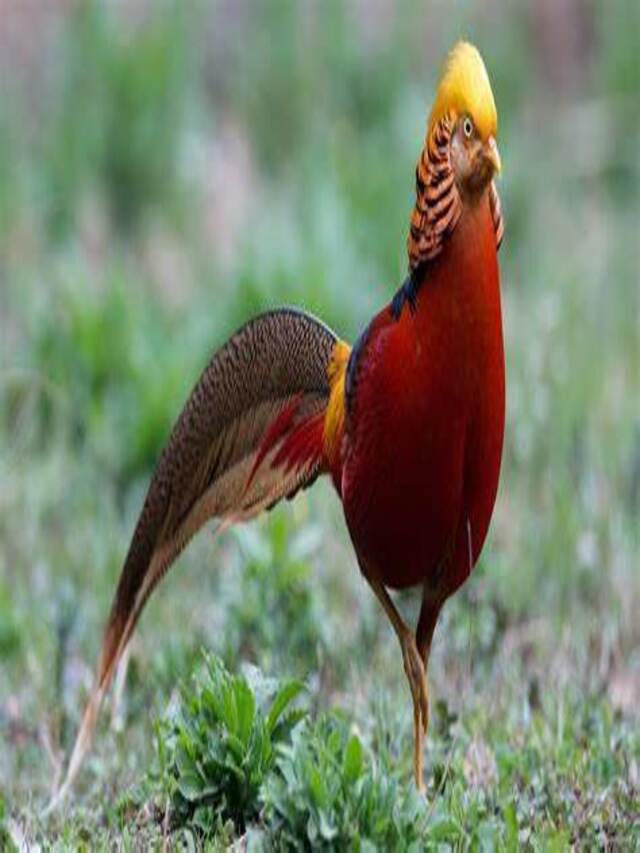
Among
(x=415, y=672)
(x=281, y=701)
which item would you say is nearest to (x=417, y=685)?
(x=415, y=672)

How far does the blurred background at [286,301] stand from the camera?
5.11 m

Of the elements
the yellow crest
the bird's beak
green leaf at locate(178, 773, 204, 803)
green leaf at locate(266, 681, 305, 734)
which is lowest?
green leaf at locate(178, 773, 204, 803)

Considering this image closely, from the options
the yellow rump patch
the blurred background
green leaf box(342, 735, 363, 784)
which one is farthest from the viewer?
the blurred background

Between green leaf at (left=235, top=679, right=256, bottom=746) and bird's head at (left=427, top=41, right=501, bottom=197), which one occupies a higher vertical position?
bird's head at (left=427, top=41, right=501, bottom=197)

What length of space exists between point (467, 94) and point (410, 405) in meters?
0.48

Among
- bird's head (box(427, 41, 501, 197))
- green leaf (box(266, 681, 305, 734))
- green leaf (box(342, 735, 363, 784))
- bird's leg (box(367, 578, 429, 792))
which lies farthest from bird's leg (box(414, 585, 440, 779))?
bird's head (box(427, 41, 501, 197))

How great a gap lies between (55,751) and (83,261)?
3504mm

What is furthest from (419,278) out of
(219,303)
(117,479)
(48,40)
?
(48,40)

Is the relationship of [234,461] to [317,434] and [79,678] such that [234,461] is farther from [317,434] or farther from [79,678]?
[79,678]

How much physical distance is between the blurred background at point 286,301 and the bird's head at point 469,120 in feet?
3.95

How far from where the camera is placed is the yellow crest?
3.59m

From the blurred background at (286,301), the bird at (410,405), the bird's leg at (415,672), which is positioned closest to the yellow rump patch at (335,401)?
the bird at (410,405)

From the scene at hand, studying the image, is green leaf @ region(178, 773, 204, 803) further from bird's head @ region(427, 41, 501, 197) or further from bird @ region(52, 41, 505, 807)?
bird's head @ region(427, 41, 501, 197)

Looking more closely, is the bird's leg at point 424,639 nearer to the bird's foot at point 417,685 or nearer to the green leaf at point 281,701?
the bird's foot at point 417,685
